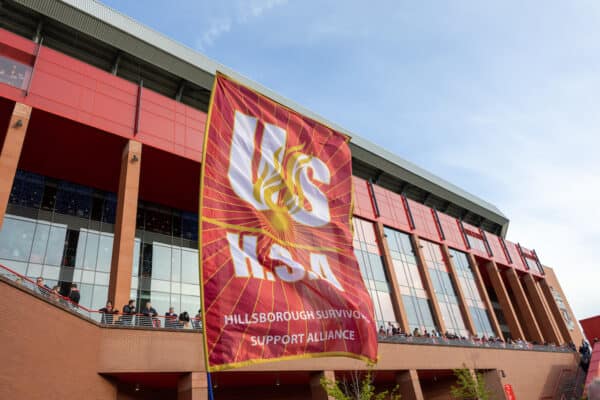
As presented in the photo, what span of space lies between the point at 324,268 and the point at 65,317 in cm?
998

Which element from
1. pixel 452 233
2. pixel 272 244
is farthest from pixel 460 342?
pixel 272 244

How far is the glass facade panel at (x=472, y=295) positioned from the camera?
151 ft

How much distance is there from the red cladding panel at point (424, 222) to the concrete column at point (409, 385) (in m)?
19.2

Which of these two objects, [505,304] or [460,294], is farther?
[505,304]

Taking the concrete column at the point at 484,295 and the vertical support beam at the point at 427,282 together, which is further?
the concrete column at the point at 484,295

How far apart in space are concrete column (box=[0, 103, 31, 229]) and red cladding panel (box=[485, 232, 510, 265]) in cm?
5116

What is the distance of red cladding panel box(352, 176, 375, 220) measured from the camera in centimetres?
3891

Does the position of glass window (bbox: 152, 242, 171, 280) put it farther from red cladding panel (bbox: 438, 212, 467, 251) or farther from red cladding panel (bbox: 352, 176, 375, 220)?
red cladding panel (bbox: 438, 212, 467, 251)

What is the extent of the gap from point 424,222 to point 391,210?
569 cm

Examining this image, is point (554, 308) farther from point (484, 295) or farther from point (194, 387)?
point (194, 387)

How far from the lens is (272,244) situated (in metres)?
8.70

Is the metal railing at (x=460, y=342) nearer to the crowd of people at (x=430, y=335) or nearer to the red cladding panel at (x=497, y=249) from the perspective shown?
the crowd of people at (x=430, y=335)

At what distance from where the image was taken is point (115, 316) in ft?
56.9

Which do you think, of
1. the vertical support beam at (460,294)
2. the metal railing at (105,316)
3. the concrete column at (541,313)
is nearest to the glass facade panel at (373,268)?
the vertical support beam at (460,294)
